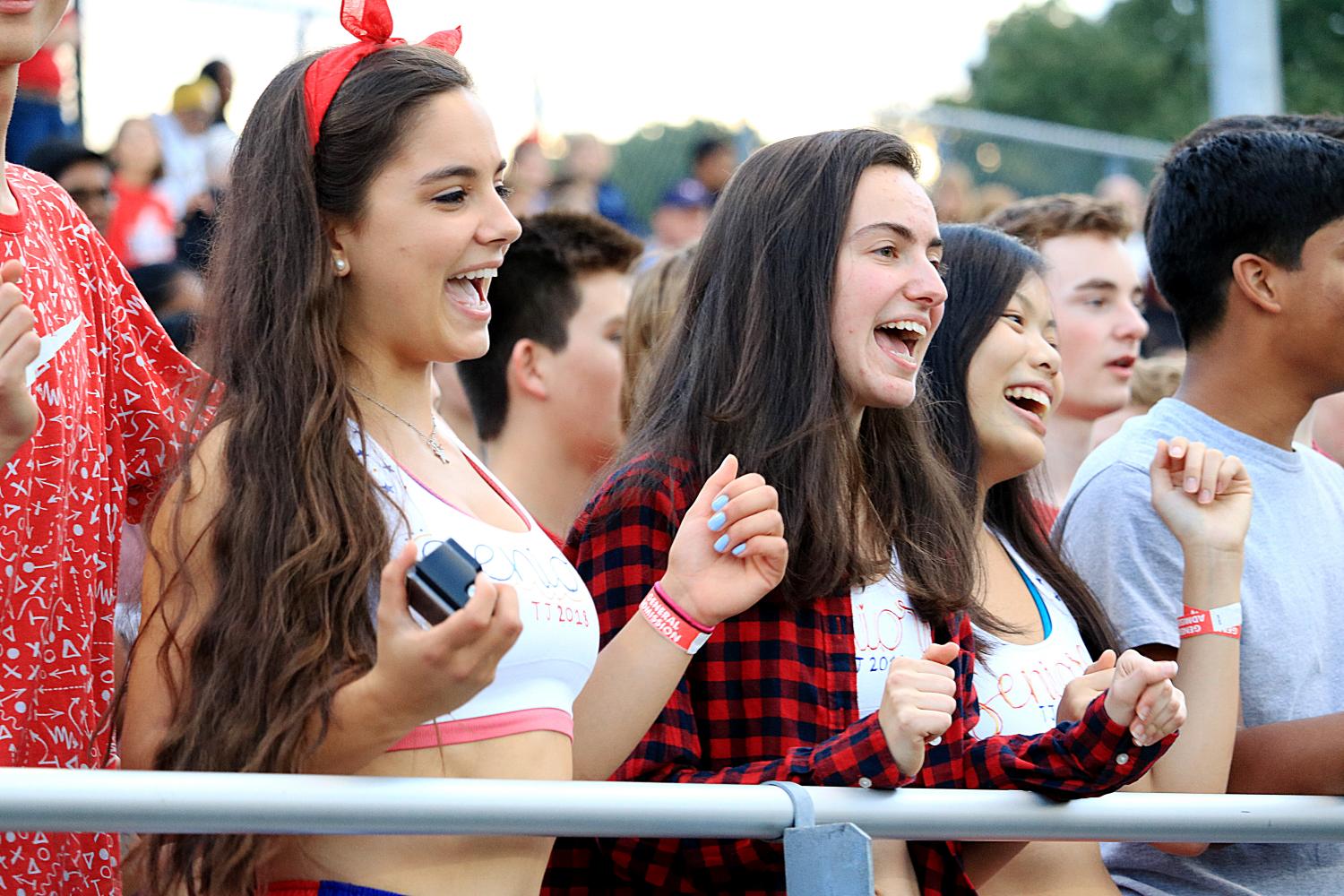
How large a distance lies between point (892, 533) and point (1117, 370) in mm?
2155

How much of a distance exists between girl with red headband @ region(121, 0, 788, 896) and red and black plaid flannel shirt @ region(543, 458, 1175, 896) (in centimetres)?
14

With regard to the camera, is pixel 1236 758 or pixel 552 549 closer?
pixel 552 549

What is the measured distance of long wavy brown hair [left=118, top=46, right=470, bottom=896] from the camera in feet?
6.81

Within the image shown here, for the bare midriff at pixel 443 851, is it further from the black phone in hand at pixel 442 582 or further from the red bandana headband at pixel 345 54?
the red bandana headband at pixel 345 54

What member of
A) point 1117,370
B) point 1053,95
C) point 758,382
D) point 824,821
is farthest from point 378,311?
point 1053,95

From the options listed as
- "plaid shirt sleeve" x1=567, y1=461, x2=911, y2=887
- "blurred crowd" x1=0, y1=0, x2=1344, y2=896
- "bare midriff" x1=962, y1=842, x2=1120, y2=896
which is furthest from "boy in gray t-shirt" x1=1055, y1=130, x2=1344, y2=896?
"plaid shirt sleeve" x1=567, y1=461, x2=911, y2=887

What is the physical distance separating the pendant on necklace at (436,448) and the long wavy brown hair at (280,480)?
0.60ft

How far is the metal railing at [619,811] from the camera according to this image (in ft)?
5.95

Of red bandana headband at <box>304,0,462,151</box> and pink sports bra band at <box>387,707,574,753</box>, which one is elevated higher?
red bandana headband at <box>304,0,462,151</box>

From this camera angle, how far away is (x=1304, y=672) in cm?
330

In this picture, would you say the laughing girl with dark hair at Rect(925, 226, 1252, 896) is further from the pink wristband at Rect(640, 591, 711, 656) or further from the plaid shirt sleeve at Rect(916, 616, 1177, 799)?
the pink wristband at Rect(640, 591, 711, 656)

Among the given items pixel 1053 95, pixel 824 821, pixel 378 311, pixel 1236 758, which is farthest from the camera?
pixel 1053 95

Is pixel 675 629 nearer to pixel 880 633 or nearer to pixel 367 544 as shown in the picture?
pixel 880 633

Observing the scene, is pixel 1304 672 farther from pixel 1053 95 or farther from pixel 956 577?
pixel 1053 95
